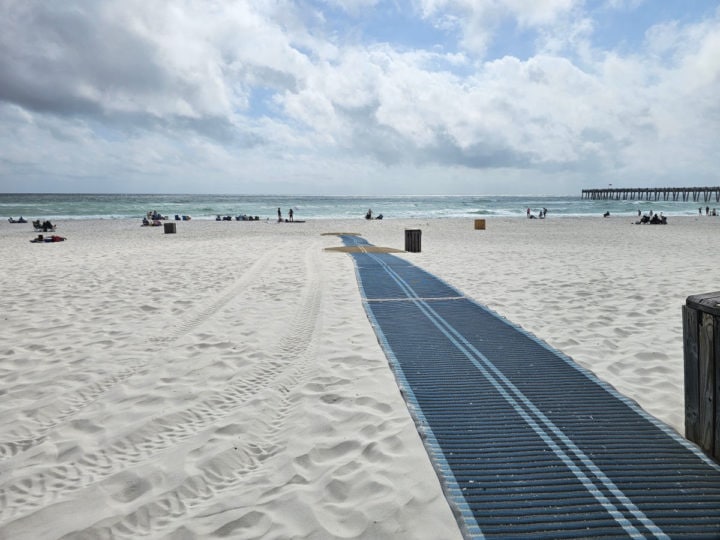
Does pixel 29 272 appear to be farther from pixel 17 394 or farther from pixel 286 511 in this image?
pixel 286 511

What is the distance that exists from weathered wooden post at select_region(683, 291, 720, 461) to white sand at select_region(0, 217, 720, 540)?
1.46 ft

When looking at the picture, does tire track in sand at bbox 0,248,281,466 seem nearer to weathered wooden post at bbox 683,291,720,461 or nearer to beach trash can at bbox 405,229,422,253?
weathered wooden post at bbox 683,291,720,461

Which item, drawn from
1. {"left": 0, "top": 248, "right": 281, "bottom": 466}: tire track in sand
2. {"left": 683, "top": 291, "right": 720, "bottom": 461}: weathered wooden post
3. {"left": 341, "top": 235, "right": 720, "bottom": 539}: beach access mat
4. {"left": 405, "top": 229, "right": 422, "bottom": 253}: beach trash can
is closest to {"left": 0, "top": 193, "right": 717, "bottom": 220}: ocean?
{"left": 405, "top": 229, "right": 422, "bottom": 253}: beach trash can

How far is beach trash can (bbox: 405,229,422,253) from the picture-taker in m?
15.0

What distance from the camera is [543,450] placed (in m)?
2.93

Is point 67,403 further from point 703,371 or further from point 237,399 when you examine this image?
point 703,371

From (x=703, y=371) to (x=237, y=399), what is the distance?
3.36m

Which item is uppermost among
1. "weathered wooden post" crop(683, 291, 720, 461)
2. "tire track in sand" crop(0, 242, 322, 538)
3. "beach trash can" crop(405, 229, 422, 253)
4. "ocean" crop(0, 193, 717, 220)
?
"ocean" crop(0, 193, 717, 220)

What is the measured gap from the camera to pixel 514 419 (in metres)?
3.33

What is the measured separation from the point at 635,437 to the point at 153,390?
383 centimetres

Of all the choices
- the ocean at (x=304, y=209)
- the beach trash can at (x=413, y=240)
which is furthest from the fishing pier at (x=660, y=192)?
the beach trash can at (x=413, y=240)

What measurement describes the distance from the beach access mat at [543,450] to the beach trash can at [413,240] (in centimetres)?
1001

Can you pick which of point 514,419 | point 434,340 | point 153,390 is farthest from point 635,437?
point 153,390

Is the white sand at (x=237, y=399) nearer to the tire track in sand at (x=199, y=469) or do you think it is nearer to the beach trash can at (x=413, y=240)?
the tire track in sand at (x=199, y=469)
